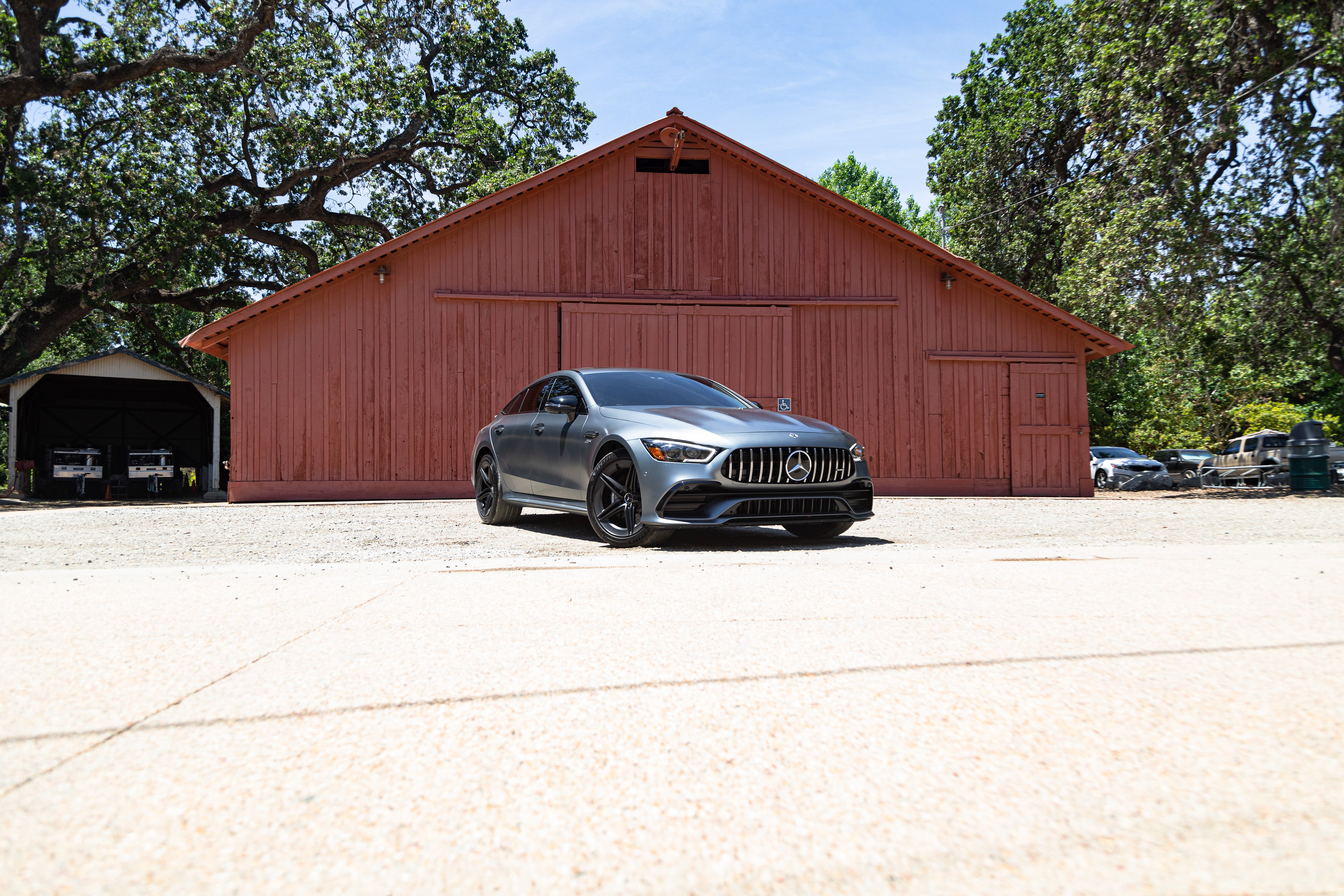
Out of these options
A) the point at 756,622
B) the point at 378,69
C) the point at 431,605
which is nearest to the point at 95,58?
the point at 378,69

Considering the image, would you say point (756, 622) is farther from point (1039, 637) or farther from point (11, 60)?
point (11, 60)

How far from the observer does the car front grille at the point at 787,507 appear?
7152 mm

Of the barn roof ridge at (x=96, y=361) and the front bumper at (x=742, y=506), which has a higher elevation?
the barn roof ridge at (x=96, y=361)

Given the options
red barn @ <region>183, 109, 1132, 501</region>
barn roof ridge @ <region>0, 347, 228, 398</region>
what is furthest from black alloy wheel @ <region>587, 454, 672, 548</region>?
barn roof ridge @ <region>0, 347, 228, 398</region>

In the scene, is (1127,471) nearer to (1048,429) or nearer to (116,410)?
(1048,429)

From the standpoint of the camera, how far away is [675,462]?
7137mm

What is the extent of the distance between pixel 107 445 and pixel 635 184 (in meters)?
20.8

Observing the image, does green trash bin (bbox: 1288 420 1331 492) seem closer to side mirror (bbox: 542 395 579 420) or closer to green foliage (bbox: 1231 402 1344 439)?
green foliage (bbox: 1231 402 1344 439)

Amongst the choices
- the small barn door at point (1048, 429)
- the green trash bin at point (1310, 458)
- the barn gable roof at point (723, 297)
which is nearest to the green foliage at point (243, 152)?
the barn gable roof at point (723, 297)

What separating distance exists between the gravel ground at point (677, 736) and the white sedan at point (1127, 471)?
76.5 ft

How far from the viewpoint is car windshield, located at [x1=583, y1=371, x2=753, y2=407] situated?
8.50 m

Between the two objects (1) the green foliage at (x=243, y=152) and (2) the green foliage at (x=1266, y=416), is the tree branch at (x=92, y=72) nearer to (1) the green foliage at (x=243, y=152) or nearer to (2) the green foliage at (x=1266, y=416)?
(1) the green foliage at (x=243, y=152)

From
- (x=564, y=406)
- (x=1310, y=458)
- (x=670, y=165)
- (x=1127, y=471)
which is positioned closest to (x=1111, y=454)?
(x=1127, y=471)

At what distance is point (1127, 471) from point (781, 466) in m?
23.3
